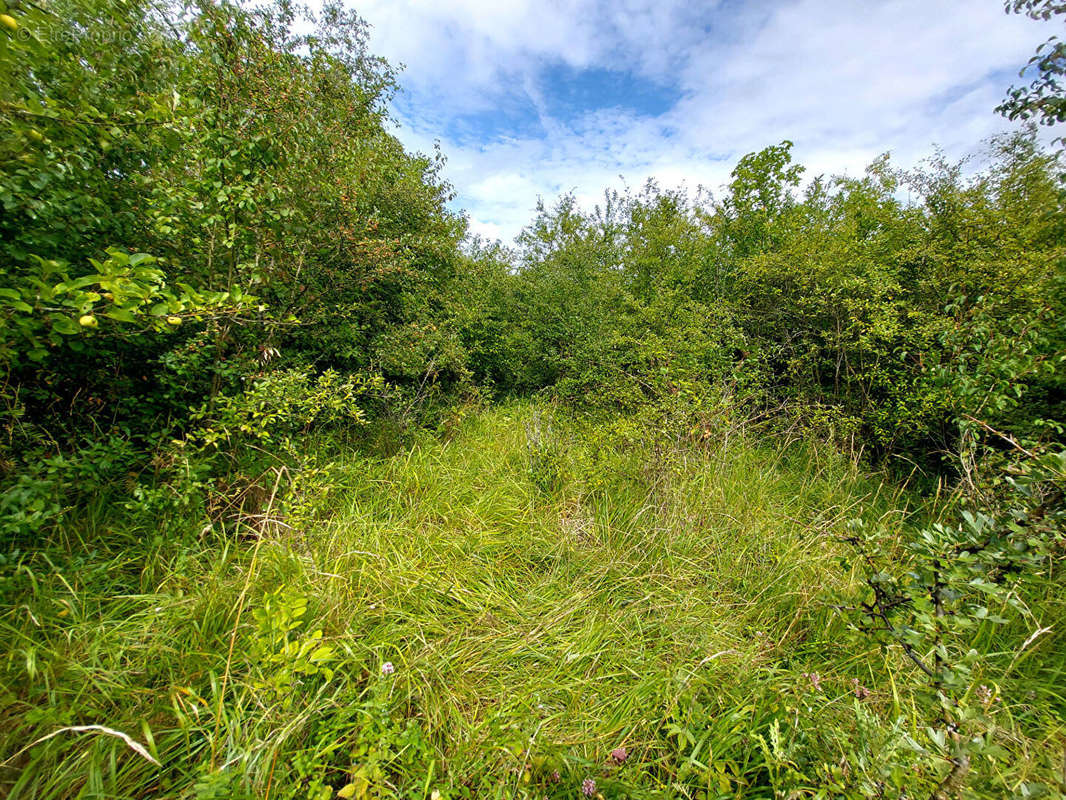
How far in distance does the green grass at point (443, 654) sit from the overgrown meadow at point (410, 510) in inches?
0.7

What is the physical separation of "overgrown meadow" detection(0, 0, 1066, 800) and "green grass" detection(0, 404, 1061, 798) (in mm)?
17

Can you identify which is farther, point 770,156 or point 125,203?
point 770,156

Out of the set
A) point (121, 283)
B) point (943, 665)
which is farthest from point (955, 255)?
point (121, 283)

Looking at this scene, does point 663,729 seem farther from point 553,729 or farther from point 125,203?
point 125,203

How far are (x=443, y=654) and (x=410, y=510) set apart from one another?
126 centimetres

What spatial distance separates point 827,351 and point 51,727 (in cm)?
682

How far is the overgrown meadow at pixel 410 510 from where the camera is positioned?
1.18 metres

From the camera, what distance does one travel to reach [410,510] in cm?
274

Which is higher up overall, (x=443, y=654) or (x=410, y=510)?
(x=410, y=510)

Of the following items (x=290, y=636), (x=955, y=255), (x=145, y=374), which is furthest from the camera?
(x=955, y=255)

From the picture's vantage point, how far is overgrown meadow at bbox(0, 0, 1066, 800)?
118cm

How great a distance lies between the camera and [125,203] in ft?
6.68

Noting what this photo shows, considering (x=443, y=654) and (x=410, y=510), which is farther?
(x=410, y=510)

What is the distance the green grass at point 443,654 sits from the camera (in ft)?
3.93
